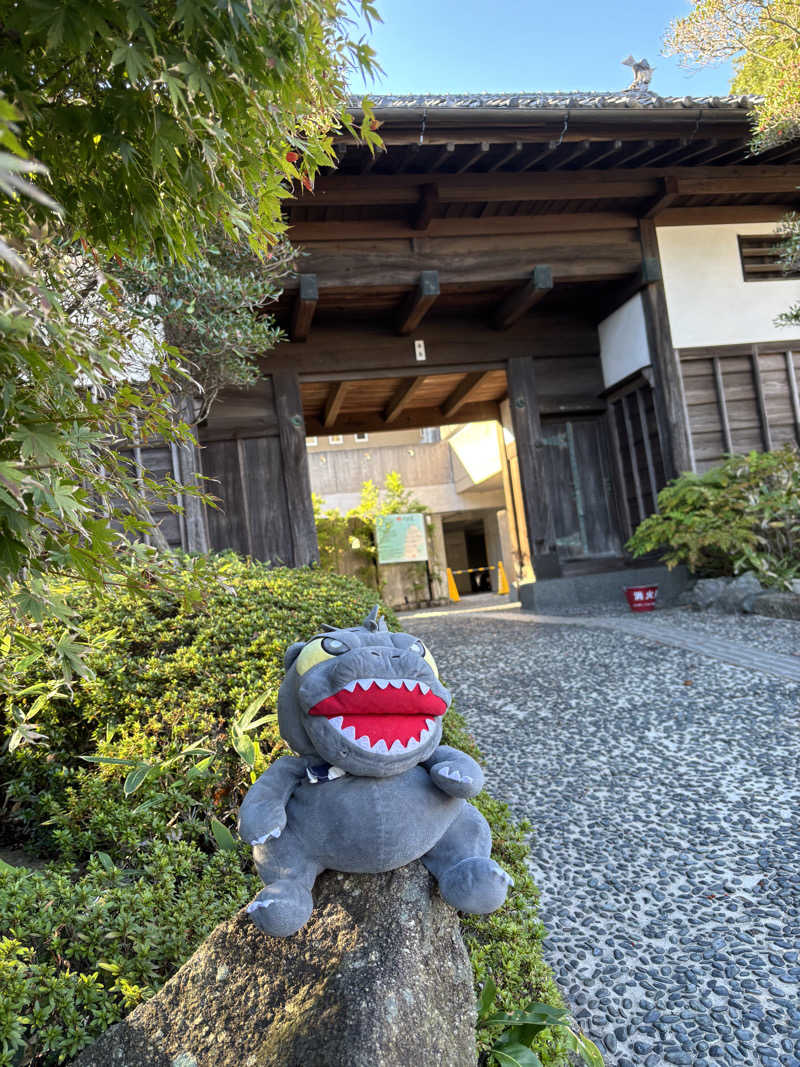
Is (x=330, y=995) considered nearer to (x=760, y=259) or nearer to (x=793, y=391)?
(x=793, y=391)

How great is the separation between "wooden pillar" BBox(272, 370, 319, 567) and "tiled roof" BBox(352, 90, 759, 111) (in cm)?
306

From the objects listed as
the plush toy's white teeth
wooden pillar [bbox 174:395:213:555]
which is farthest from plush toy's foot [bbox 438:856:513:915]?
wooden pillar [bbox 174:395:213:555]

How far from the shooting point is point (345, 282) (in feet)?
25.0

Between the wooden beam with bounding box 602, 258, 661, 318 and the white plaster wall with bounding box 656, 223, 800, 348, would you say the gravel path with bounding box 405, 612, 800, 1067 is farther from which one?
the wooden beam with bounding box 602, 258, 661, 318

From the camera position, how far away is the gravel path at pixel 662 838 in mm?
1874

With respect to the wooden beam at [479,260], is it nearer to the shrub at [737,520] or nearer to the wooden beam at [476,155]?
the wooden beam at [476,155]

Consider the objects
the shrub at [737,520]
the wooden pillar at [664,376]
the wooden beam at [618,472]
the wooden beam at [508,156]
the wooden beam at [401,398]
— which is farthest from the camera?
the wooden beam at [401,398]

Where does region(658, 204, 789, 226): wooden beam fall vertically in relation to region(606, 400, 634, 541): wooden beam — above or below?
above

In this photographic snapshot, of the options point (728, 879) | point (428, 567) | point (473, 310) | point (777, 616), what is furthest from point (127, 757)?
point (428, 567)

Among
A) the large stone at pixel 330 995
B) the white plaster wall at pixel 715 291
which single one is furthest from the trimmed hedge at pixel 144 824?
the white plaster wall at pixel 715 291

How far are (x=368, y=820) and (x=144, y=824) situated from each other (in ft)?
3.91

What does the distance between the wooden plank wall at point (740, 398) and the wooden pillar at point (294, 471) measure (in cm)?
443

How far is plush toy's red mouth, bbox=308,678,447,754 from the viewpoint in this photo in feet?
4.67

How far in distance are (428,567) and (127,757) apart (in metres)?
14.7
